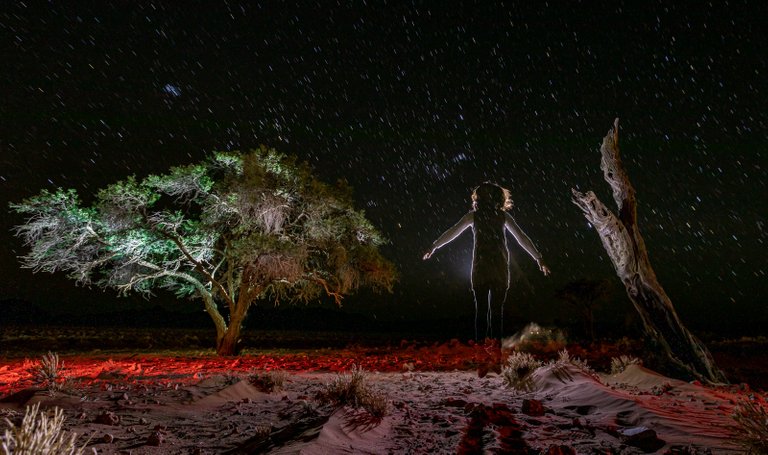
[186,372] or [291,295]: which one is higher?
→ [291,295]

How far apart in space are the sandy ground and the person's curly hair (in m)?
3.32

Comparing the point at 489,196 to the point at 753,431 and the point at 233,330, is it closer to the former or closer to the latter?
the point at 753,431

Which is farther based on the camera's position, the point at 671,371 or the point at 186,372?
the point at 186,372

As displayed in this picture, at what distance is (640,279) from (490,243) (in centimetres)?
302

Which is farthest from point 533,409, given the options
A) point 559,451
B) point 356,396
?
point 356,396

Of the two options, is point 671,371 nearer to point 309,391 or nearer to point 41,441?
point 309,391

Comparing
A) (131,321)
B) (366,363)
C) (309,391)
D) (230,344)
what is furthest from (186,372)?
(131,321)

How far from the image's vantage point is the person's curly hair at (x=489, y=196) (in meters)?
9.77

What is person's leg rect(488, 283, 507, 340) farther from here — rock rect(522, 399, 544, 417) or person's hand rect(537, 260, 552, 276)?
rock rect(522, 399, 544, 417)

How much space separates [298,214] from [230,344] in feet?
17.4

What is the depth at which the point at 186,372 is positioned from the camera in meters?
11.0

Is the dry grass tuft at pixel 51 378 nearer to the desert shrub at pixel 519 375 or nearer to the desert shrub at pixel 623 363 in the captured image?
the desert shrub at pixel 519 375

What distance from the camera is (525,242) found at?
33.4ft

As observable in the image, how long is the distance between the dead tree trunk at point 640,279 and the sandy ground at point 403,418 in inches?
28.1
